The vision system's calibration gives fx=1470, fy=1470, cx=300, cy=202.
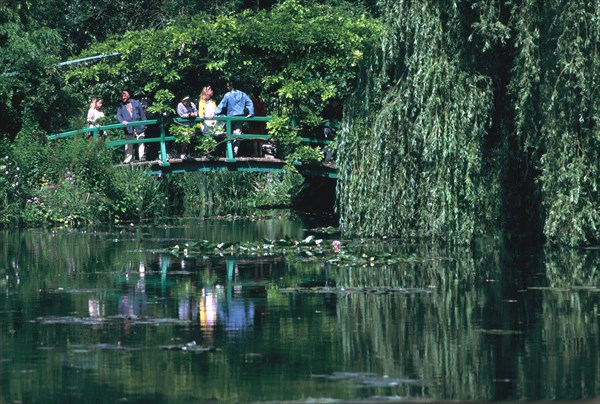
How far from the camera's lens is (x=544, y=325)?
1362 centimetres

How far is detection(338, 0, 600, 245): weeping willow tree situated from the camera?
20625 mm

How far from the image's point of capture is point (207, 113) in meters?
30.2

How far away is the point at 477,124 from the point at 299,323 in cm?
855

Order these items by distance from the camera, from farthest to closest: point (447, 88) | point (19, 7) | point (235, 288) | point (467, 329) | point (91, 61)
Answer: point (19, 7)
point (91, 61)
point (447, 88)
point (235, 288)
point (467, 329)

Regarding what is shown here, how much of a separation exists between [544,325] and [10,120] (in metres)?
20.7

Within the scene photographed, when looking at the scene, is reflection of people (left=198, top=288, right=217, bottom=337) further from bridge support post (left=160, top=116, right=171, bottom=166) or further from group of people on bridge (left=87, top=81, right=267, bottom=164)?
bridge support post (left=160, top=116, right=171, bottom=166)

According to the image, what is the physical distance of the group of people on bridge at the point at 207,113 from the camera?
29.9m

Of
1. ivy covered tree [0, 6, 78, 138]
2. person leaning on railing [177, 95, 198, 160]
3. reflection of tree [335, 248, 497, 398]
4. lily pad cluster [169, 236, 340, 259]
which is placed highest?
ivy covered tree [0, 6, 78, 138]

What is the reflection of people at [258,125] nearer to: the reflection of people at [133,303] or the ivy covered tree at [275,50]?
the ivy covered tree at [275,50]

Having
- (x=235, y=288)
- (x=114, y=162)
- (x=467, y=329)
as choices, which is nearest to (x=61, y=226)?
(x=114, y=162)

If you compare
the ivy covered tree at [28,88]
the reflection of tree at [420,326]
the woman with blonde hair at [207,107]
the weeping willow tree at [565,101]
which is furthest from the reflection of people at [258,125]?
the reflection of tree at [420,326]

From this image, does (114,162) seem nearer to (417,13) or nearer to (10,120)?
(10,120)

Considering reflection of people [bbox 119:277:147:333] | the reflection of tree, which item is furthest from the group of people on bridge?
reflection of people [bbox 119:277:147:333]

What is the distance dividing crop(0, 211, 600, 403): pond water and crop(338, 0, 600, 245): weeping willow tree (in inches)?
25.9
